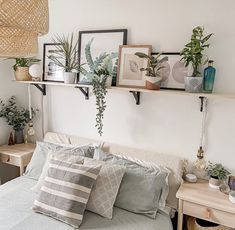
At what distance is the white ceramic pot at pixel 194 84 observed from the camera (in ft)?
6.35

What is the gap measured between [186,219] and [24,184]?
4.69 feet

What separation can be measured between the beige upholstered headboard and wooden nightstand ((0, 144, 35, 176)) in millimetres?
354

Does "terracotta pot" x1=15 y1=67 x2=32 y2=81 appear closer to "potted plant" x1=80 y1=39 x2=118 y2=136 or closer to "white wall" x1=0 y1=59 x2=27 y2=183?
"white wall" x1=0 y1=59 x2=27 y2=183

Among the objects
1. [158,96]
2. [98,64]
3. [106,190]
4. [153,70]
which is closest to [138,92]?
[158,96]

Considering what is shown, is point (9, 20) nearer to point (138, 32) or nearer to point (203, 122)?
point (138, 32)

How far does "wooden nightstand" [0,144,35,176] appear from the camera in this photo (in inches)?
103

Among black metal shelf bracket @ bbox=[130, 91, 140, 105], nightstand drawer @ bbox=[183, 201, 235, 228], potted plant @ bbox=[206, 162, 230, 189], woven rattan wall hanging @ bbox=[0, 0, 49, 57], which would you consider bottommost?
nightstand drawer @ bbox=[183, 201, 235, 228]

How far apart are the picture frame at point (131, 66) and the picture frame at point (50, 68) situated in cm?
71

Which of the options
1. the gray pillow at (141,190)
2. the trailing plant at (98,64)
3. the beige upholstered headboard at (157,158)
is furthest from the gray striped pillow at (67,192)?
the trailing plant at (98,64)

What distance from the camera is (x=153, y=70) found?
212 centimetres

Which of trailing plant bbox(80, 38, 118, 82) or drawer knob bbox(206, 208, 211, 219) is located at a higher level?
trailing plant bbox(80, 38, 118, 82)

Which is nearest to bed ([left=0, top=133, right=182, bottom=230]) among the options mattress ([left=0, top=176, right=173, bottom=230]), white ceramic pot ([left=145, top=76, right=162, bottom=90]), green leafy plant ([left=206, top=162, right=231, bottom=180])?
mattress ([left=0, top=176, right=173, bottom=230])

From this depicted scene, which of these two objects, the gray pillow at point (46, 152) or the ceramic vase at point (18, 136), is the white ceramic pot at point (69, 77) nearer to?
the gray pillow at point (46, 152)

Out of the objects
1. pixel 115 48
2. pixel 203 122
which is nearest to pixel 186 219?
pixel 203 122
